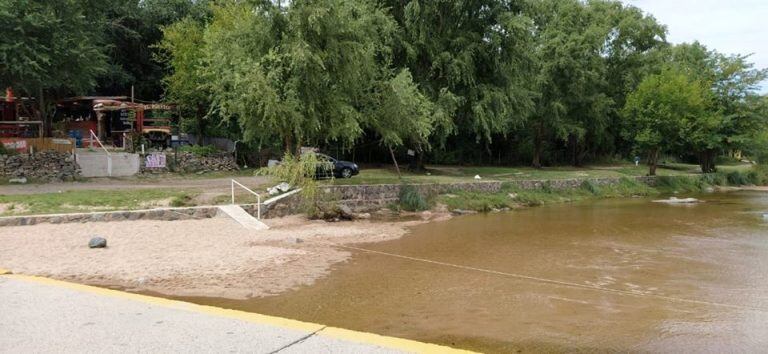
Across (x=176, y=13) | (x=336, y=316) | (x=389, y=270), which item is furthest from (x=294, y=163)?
(x=176, y=13)

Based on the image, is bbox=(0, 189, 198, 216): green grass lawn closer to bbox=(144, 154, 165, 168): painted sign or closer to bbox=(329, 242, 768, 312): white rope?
bbox=(329, 242, 768, 312): white rope

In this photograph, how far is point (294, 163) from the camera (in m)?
19.2

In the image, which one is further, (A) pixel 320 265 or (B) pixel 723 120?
(B) pixel 723 120

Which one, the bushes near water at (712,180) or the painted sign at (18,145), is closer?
the painted sign at (18,145)

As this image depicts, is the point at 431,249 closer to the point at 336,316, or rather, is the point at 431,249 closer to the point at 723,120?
the point at 336,316

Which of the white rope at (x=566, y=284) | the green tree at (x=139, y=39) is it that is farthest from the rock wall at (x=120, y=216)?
the green tree at (x=139, y=39)

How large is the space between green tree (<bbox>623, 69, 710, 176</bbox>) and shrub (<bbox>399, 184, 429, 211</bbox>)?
22094 millimetres

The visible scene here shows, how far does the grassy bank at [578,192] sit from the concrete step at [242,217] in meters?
7.52

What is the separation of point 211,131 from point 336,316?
27.9 meters

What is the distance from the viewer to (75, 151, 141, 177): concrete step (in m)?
26.0

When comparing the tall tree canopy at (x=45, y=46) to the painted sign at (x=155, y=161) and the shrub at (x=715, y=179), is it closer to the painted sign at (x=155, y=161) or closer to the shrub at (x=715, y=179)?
the painted sign at (x=155, y=161)

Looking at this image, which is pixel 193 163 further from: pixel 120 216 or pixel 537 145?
pixel 537 145

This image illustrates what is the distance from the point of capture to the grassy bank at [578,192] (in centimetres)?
2452

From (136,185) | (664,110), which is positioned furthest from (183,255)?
(664,110)
